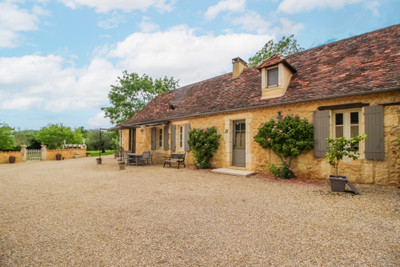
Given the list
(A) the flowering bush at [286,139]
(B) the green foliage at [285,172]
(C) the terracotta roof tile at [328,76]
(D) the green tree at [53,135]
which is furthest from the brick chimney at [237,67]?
(D) the green tree at [53,135]

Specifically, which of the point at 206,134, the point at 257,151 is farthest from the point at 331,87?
the point at 206,134

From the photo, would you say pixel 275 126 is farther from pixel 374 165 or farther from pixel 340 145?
pixel 374 165

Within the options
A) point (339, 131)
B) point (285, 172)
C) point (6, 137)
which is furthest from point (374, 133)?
point (6, 137)

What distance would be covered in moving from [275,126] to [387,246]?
475cm

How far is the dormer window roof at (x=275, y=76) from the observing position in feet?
25.1

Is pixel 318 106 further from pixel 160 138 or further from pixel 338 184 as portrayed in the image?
pixel 160 138

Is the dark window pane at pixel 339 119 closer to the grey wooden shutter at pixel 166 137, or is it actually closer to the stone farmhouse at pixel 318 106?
the stone farmhouse at pixel 318 106

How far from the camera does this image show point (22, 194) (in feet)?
17.3

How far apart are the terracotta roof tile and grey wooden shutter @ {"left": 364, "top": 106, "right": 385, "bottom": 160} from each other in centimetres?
60

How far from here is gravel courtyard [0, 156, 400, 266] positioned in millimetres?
2316

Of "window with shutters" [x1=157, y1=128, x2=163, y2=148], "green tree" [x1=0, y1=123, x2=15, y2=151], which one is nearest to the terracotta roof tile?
"window with shutters" [x1=157, y1=128, x2=163, y2=148]

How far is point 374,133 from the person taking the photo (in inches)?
218

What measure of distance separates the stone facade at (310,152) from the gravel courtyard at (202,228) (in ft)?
1.71

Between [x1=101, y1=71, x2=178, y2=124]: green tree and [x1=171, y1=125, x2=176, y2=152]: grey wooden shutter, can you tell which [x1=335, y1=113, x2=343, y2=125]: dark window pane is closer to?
[x1=171, y1=125, x2=176, y2=152]: grey wooden shutter
